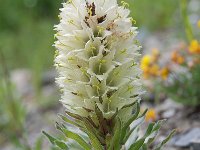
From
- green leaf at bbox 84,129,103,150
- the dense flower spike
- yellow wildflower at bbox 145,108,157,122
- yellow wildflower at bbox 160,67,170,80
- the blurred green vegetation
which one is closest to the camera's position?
the dense flower spike

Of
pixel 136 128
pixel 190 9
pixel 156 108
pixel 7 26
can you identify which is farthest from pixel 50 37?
pixel 136 128

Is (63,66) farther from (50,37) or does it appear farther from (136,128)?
(50,37)

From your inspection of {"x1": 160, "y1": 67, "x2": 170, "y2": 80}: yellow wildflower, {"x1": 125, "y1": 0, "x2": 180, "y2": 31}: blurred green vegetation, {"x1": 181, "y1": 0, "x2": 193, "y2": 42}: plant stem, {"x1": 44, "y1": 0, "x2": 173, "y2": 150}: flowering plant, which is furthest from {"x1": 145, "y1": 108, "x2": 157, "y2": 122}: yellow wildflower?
{"x1": 125, "y1": 0, "x2": 180, "y2": 31}: blurred green vegetation

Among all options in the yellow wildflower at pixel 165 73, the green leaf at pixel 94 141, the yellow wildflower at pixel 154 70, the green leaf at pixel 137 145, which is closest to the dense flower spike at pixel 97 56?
the green leaf at pixel 94 141

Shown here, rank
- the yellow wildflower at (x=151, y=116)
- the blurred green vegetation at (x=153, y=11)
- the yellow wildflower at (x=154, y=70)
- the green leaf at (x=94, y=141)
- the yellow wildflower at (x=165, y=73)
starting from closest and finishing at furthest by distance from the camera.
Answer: the green leaf at (x=94, y=141)
the yellow wildflower at (x=151, y=116)
the yellow wildflower at (x=165, y=73)
the yellow wildflower at (x=154, y=70)
the blurred green vegetation at (x=153, y=11)

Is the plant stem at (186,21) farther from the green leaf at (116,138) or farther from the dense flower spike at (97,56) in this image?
the green leaf at (116,138)

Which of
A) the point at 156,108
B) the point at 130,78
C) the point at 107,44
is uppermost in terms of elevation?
the point at 156,108

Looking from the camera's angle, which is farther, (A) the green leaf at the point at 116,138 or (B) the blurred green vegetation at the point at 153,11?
(B) the blurred green vegetation at the point at 153,11

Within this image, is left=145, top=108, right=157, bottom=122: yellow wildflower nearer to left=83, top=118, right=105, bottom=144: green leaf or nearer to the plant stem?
the plant stem
